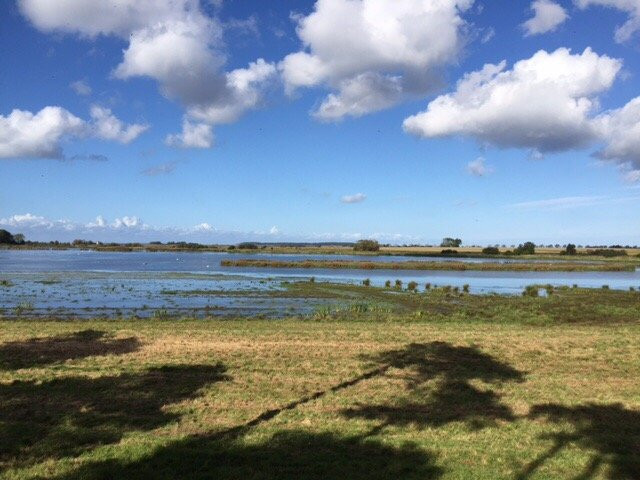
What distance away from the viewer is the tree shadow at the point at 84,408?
784 centimetres

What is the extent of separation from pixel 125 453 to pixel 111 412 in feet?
7.08

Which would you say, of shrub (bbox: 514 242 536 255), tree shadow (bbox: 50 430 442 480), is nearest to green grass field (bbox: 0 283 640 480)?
tree shadow (bbox: 50 430 442 480)

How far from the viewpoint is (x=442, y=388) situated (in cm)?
1152

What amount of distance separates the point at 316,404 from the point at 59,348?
839 centimetres

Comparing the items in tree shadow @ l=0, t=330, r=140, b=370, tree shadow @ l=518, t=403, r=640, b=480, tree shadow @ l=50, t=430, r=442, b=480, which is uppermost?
tree shadow @ l=0, t=330, r=140, b=370

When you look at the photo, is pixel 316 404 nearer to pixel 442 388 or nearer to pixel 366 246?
pixel 442 388

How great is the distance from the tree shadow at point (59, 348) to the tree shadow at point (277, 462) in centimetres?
693

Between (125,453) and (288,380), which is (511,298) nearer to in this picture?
(288,380)

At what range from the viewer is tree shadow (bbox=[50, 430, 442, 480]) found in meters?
6.94

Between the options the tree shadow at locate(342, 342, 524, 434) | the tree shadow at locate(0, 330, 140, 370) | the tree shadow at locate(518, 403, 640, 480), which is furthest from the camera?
the tree shadow at locate(0, 330, 140, 370)

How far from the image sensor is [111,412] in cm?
948

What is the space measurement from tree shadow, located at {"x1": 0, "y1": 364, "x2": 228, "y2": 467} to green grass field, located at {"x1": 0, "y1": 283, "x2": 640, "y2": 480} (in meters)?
0.04

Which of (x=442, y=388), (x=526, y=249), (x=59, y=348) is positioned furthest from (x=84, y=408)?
(x=526, y=249)

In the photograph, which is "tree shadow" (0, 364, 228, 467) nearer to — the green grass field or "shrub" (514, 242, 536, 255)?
the green grass field
